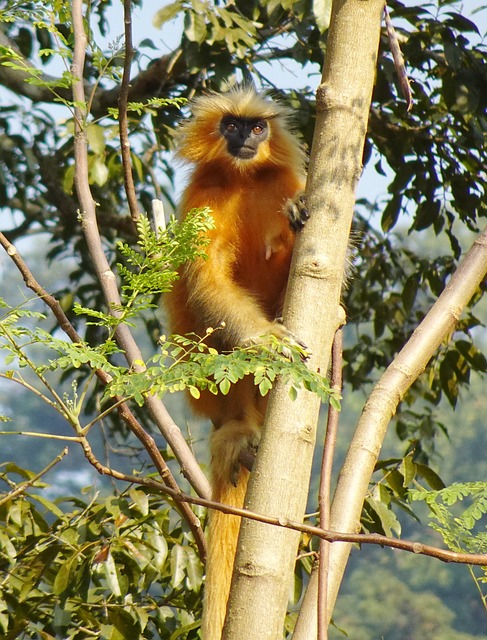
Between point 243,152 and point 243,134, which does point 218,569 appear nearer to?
point 243,152

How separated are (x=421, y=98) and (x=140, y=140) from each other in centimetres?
177

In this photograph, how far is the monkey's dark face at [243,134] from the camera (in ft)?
9.79

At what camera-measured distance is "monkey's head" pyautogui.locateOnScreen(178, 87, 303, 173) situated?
2.98m

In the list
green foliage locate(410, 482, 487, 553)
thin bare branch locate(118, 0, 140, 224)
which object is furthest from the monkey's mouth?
green foliage locate(410, 482, 487, 553)

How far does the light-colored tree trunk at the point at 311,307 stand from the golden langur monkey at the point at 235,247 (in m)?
0.59

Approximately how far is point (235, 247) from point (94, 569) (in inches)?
42.8

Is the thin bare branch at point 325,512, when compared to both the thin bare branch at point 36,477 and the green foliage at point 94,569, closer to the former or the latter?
the thin bare branch at point 36,477

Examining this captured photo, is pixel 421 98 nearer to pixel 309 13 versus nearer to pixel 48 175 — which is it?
pixel 309 13

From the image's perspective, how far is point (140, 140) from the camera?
4.61 metres

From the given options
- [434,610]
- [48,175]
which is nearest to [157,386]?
[48,175]

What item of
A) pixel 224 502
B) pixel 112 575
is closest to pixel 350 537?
pixel 112 575

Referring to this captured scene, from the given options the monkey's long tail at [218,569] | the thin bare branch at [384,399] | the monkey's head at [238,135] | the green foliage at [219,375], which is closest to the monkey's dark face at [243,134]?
the monkey's head at [238,135]

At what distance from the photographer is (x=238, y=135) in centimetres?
304

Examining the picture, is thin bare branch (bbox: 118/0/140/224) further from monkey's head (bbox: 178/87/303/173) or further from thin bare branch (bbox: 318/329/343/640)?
monkey's head (bbox: 178/87/303/173)
